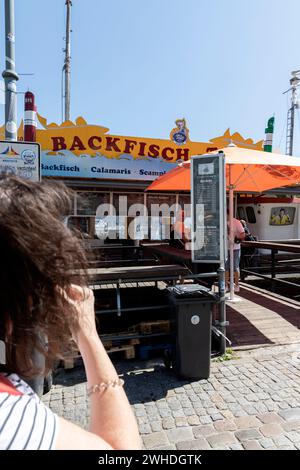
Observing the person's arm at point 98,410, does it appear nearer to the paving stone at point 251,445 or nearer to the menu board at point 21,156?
the paving stone at point 251,445

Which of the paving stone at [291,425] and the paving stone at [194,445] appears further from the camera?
the paving stone at [291,425]

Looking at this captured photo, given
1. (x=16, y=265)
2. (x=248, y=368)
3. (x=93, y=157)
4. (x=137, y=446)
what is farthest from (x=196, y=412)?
(x=93, y=157)

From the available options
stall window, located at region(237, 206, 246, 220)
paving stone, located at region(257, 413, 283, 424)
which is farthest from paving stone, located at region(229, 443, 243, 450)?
stall window, located at region(237, 206, 246, 220)

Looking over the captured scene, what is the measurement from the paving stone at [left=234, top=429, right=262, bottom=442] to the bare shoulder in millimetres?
2067

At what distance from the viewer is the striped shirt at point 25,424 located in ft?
1.88

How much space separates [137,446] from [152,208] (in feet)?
32.0

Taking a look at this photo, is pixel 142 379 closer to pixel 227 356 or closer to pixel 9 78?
pixel 227 356

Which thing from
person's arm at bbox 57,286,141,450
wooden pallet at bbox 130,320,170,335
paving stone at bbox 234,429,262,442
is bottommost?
paving stone at bbox 234,429,262,442

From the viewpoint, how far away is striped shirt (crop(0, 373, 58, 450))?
1.88ft

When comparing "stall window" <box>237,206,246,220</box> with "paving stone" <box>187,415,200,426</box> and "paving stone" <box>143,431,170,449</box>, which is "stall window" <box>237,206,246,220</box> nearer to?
"paving stone" <box>187,415,200,426</box>

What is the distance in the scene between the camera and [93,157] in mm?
8562

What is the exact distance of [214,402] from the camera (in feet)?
9.23

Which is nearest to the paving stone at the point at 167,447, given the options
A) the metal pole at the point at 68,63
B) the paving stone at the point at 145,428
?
the paving stone at the point at 145,428

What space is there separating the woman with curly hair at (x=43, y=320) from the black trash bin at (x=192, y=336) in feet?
7.73
